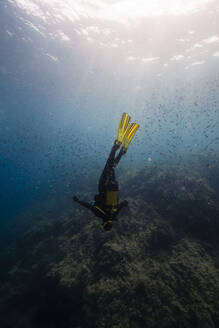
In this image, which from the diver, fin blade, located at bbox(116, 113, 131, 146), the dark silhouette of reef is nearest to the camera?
the diver

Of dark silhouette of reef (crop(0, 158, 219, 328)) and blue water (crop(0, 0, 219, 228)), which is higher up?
blue water (crop(0, 0, 219, 228))

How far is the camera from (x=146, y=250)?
7.16 metres

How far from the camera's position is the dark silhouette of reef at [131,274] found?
5.07 m

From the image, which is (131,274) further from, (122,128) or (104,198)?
(122,128)

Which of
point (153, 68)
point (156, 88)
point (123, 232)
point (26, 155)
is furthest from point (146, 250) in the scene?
point (26, 155)

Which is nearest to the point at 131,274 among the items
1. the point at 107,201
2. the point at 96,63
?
the point at 107,201

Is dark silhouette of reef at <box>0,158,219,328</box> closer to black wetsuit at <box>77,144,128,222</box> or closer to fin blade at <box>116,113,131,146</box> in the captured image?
black wetsuit at <box>77,144,128,222</box>

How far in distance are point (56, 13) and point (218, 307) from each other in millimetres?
23948

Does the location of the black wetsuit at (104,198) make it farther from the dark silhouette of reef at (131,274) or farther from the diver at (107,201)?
the dark silhouette of reef at (131,274)

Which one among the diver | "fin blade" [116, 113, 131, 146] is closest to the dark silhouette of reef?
the diver

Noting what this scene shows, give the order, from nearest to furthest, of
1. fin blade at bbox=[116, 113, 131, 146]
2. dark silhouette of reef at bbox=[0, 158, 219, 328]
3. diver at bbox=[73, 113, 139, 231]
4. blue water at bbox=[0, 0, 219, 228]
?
diver at bbox=[73, 113, 139, 231] → dark silhouette of reef at bbox=[0, 158, 219, 328] → fin blade at bbox=[116, 113, 131, 146] → blue water at bbox=[0, 0, 219, 228]

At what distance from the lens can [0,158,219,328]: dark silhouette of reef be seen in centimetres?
507

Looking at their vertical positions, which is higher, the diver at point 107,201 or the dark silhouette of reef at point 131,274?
the diver at point 107,201

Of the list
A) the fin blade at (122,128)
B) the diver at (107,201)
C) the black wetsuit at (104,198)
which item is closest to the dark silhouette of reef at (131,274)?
the diver at (107,201)
